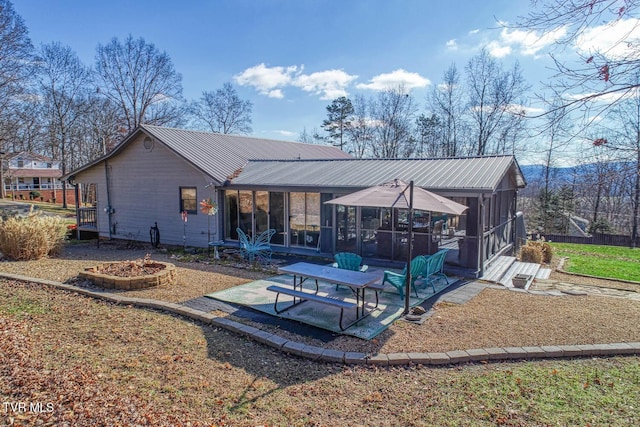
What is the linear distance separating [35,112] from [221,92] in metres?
16.1

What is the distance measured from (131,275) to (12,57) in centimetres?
2152

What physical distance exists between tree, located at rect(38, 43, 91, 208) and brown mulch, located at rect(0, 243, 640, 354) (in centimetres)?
2656

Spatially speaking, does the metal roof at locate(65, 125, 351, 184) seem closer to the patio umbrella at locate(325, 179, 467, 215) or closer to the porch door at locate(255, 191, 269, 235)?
the porch door at locate(255, 191, 269, 235)

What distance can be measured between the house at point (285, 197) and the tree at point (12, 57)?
11096 mm

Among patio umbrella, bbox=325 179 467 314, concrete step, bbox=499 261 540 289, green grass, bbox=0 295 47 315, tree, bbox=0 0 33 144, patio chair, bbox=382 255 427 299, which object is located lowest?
concrete step, bbox=499 261 540 289

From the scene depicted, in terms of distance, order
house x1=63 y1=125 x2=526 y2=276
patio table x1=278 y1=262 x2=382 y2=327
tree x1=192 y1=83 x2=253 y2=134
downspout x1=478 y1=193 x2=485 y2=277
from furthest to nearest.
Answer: tree x1=192 y1=83 x2=253 y2=134, house x1=63 y1=125 x2=526 y2=276, downspout x1=478 y1=193 x2=485 y2=277, patio table x1=278 y1=262 x2=382 y2=327

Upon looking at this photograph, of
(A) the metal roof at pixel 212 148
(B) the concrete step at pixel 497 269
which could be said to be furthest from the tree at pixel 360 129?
(B) the concrete step at pixel 497 269

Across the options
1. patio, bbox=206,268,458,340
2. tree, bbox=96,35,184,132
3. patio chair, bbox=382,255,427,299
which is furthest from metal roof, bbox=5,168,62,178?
patio chair, bbox=382,255,427,299

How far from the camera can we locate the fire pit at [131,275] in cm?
799

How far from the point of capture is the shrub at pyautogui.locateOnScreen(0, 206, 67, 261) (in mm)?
10766

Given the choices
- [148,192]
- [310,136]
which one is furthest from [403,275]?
[310,136]

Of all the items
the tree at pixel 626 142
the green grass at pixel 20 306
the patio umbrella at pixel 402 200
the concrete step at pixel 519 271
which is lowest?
the concrete step at pixel 519 271

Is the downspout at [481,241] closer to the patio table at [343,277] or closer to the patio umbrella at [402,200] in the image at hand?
the patio umbrella at [402,200]

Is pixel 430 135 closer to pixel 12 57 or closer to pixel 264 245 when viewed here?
pixel 264 245
